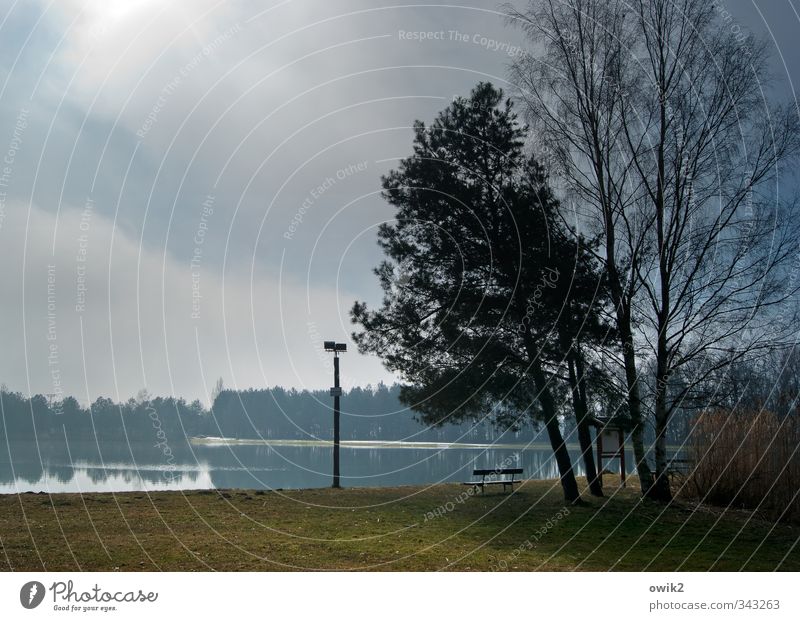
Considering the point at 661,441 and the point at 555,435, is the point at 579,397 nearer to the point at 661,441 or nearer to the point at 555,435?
the point at 555,435

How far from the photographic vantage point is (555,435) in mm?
19578

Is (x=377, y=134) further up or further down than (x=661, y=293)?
further up

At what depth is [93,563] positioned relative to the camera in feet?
32.7

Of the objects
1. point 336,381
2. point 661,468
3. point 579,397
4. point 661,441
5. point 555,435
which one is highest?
point 336,381

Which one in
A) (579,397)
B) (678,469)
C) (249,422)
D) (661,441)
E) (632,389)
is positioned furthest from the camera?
(249,422)

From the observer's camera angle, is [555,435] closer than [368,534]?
No

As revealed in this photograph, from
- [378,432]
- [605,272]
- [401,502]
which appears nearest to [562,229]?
[605,272]

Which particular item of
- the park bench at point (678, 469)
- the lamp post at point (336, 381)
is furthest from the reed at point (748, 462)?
the lamp post at point (336, 381)

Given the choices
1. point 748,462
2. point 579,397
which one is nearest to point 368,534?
point 579,397

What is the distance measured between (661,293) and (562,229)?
314 cm

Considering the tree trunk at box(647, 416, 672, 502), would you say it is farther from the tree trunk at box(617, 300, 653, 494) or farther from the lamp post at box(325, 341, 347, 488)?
the lamp post at box(325, 341, 347, 488)

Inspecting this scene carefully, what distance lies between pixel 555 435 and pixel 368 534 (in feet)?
25.2
